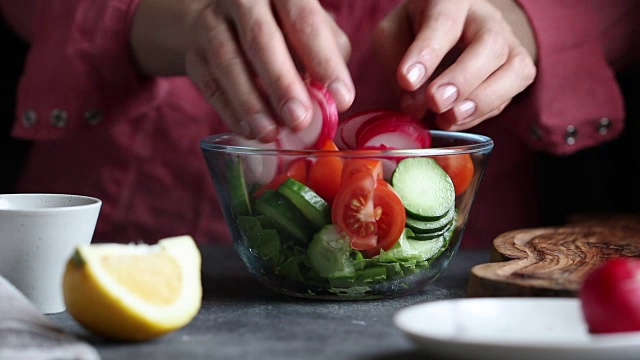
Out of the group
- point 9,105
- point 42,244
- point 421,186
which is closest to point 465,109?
point 421,186

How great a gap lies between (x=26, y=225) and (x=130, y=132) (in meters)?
0.72

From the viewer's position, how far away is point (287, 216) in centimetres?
91

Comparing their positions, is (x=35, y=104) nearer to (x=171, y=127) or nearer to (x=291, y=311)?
(x=171, y=127)

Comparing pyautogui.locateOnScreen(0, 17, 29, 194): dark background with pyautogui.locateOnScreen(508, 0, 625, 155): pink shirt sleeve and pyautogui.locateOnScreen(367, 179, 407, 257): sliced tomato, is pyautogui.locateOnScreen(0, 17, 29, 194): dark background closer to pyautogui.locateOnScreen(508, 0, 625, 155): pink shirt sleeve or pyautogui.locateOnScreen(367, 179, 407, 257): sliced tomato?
pyautogui.locateOnScreen(508, 0, 625, 155): pink shirt sleeve

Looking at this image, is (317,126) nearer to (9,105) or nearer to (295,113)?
(295,113)

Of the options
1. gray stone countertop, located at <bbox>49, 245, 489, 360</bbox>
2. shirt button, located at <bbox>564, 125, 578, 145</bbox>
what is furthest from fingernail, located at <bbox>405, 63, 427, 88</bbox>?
shirt button, located at <bbox>564, 125, 578, 145</bbox>

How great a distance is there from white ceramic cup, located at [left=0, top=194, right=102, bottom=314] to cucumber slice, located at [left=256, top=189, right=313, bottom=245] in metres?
0.17

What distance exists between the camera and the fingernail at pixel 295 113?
90cm

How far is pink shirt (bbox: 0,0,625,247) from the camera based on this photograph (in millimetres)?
1314

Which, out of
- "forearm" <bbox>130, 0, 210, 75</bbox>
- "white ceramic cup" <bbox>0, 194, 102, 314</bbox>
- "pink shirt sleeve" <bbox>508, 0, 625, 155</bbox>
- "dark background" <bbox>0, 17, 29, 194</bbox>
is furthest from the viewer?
"dark background" <bbox>0, 17, 29, 194</bbox>

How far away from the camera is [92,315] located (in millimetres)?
750

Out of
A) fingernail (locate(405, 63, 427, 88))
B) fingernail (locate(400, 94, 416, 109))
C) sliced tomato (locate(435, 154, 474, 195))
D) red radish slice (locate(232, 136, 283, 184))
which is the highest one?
fingernail (locate(405, 63, 427, 88))

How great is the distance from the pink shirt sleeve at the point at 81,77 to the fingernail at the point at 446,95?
54 cm

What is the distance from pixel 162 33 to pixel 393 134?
41 centimetres
